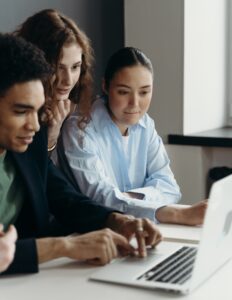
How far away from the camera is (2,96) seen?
1.47 m

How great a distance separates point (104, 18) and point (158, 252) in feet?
5.85

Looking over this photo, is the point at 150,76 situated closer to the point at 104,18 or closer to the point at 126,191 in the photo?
the point at 126,191

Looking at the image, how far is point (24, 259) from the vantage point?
138cm

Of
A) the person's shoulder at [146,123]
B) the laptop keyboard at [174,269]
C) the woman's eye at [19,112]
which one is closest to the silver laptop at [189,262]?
the laptop keyboard at [174,269]

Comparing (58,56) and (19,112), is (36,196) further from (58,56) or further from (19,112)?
(58,56)

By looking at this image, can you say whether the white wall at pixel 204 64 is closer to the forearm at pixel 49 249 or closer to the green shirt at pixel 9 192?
the green shirt at pixel 9 192

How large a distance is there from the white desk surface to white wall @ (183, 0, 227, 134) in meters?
1.78

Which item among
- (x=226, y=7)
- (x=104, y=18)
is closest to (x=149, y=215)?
(x=104, y=18)

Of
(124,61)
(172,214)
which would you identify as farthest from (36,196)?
(124,61)

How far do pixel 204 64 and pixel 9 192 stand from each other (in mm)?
1784

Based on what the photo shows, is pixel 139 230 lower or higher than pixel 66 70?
lower

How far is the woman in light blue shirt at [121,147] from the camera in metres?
2.03

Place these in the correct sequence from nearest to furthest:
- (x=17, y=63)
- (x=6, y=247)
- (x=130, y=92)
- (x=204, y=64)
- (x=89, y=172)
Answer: (x=6, y=247) → (x=17, y=63) → (x=89, y=172) → (x=130, y=92) → (x=204, y=64)

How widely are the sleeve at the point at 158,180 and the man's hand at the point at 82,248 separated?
2.11 ft
